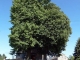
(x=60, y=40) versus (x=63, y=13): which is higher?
(x=63, y=13)

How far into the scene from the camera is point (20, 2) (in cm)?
3331

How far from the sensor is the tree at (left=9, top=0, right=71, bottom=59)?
101 feet

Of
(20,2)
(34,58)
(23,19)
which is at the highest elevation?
(20,2)

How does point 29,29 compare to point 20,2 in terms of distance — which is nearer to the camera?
point 29,29

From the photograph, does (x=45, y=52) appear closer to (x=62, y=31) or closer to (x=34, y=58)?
(x=34, y=58)

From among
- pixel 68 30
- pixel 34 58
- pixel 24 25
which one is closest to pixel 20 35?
pixel 24 25

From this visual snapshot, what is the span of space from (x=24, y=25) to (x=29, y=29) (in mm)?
1210

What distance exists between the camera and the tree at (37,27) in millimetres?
30734

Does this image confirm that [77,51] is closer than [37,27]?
No

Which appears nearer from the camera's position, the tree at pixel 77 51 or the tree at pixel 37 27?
the tree at pixel 37 27

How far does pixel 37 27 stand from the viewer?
30.7 meters

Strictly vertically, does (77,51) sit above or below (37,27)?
above

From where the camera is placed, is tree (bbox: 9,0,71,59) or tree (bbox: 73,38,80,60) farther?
tree (bbox: 73,38,80,60)

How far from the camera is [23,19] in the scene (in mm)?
32312
